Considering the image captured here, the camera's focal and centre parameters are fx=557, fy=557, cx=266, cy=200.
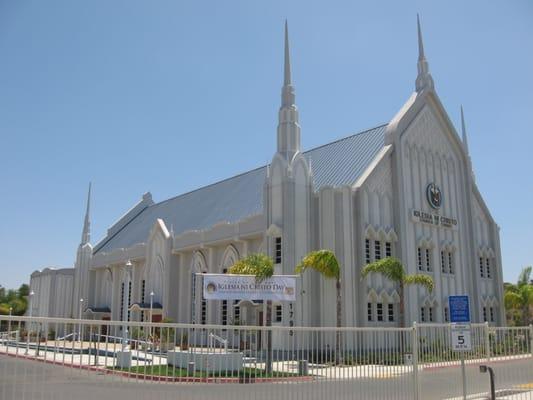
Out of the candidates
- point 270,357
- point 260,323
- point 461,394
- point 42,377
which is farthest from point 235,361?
point 260,323

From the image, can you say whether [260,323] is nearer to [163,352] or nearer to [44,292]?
[163,352]

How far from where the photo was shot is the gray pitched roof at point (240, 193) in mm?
38812

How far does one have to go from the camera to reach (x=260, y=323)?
37.2 m

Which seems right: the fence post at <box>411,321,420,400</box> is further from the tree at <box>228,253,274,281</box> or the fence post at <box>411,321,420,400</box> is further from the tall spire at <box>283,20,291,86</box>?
the tall spire at <box>283,20,291,86</box>

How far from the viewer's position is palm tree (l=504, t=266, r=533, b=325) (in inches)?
2048

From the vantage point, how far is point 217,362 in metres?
10.1

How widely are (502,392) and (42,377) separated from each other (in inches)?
494

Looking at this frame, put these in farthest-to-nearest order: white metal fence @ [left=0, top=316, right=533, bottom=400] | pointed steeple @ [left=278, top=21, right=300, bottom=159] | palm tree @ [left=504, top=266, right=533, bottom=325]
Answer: palm tree @ [left=504, top=266, right=533, bottom=325] < pointed steeple @ [left=278, top=21, right=300, bottom=159] < white metal fence @ [left=0, top=316, right=533, bottom=400]

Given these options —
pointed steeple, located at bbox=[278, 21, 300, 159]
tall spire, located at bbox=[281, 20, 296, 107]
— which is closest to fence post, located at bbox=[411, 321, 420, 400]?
pointed steeple, located at bbox=[278, 21, 300, 159]

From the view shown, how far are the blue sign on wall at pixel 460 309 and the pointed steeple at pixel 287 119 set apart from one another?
21.5m

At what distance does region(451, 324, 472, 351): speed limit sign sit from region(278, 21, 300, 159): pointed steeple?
22.3 m

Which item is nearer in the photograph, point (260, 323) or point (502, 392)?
point (502, 392)

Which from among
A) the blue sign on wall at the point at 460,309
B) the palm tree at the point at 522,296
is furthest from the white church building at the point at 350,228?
the blue sign on wall at the point at 460,309

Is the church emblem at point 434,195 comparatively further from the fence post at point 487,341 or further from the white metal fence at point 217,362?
the white metal fence at point 217,362
